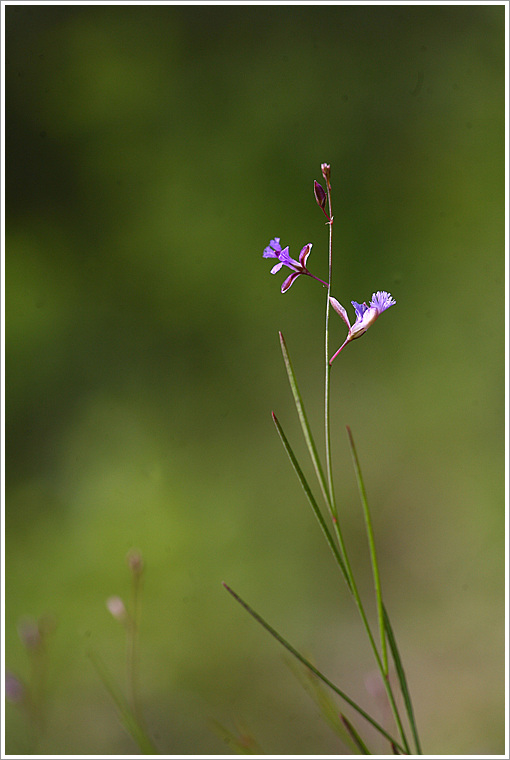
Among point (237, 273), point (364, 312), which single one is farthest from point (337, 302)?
point (237, 273)

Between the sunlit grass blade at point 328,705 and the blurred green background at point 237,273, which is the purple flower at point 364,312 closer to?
the sunlit grass blade at point 328,705

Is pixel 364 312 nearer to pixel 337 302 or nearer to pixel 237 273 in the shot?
pixel 337 302

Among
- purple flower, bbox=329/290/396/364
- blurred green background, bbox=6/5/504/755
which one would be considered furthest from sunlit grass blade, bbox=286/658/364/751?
blurred green background, bbox=6/5/504/755

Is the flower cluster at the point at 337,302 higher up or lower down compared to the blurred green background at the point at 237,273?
lower down

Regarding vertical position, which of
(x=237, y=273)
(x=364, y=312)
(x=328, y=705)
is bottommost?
(x=328, y=705)

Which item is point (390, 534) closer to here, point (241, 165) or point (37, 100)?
point (241, 165)

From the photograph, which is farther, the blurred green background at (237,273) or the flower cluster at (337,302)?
the blurred green background at (237,273)

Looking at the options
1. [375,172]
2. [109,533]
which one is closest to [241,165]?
[375,172]

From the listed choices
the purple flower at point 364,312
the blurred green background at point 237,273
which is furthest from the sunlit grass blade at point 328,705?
the blurred green background at point 237,273

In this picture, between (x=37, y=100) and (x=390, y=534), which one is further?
(x=37, y=100)
